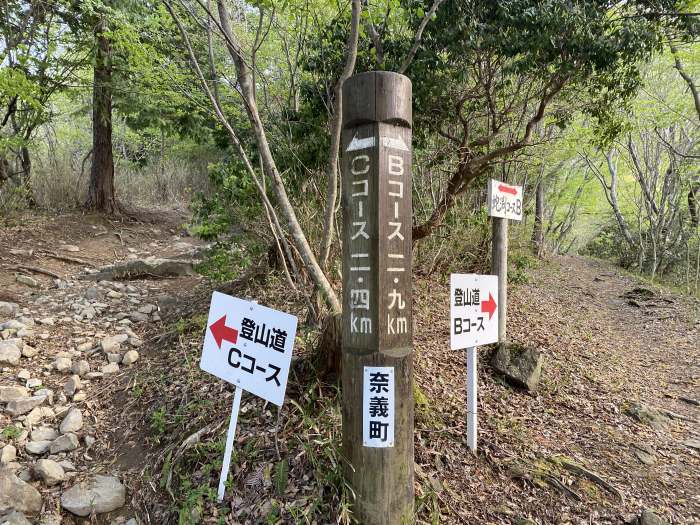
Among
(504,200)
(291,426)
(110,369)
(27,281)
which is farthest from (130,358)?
(504,200)

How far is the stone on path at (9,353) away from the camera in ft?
13.8

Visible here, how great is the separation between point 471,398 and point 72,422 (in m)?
3.44

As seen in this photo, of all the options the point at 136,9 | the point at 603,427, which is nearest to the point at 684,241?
the point at 603,427

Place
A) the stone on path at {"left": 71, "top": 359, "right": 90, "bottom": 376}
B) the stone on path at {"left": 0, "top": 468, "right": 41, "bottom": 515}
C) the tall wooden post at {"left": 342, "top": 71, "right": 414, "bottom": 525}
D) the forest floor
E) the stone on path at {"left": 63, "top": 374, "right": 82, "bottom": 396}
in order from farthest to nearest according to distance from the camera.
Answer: the stone on path at {"left": 71, "top": 359, "right": 90, "bottom": 376} < the stone on path at {"left": 63, "top": 374, "right": 82, "bottom": 396} < the forest floor < the stone on path at {"left": 0, "top": 468, "right": 41, "bottom": 515} < the tall wooden post at {"left": 342, "top": 71, "right": 414, "bottom": 525}

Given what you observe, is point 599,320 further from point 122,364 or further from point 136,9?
point 136,9

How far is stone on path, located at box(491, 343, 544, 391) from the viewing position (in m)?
4.44

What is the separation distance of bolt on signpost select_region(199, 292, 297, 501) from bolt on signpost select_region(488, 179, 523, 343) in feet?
9.54

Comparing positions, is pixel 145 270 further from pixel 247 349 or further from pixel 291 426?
pixel 247 349

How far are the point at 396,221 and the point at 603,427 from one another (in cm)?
345

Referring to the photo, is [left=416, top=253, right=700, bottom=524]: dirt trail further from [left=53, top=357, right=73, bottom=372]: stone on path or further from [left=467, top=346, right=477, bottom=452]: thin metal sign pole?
[left=53, top=357, right=73, bottom=372]: stone on path

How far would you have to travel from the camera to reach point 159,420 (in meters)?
3.48

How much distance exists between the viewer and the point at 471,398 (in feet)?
10.5

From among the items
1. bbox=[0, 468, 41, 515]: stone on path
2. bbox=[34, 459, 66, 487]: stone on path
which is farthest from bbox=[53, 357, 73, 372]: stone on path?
bbox=[0, 468, 41, 515]: stone on path

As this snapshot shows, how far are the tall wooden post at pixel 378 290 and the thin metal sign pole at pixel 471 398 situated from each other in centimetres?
101
